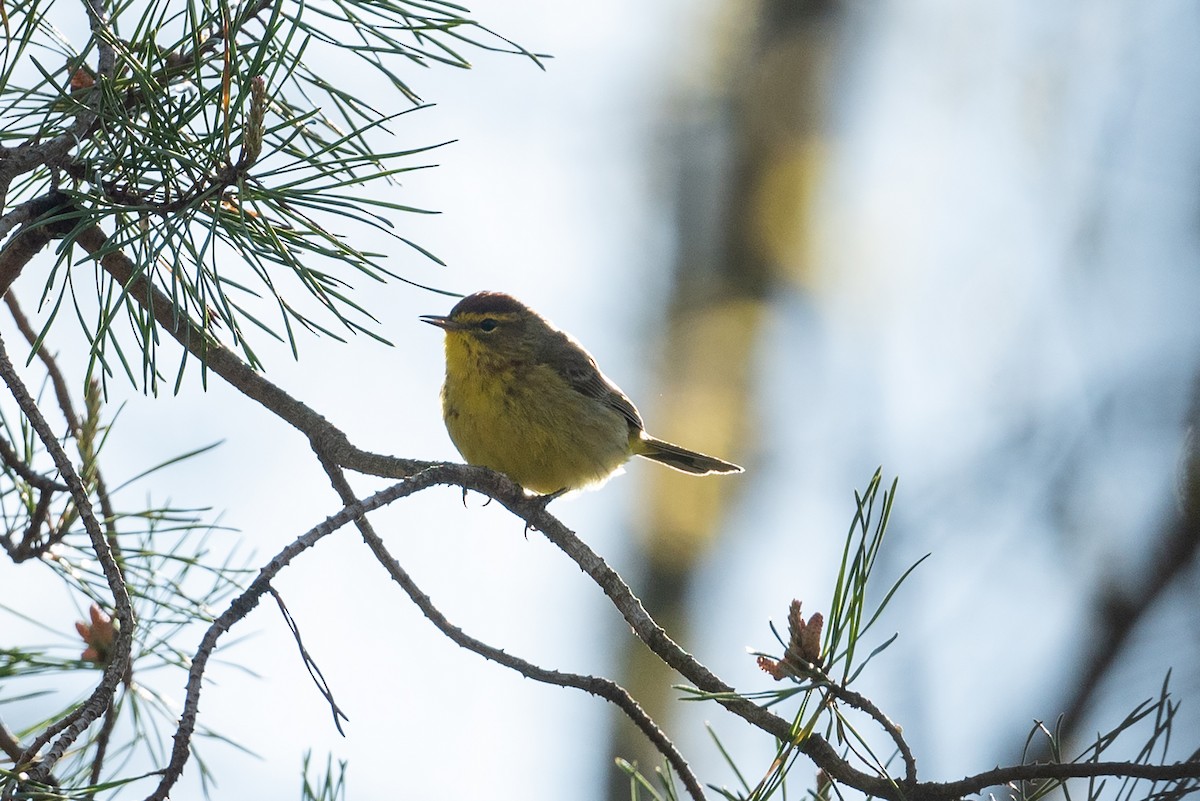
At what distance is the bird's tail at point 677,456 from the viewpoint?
6297mm

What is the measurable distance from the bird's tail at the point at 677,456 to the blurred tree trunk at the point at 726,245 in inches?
Result: 119

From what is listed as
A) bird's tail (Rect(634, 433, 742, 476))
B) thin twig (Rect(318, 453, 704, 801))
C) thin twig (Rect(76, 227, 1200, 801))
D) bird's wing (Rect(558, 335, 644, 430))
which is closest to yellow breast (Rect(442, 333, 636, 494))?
bird's wing (Rect(558, 335, 644, 430))

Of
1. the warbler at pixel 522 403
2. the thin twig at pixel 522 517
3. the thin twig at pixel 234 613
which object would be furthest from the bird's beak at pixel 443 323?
the thin twig at pixel 234 613

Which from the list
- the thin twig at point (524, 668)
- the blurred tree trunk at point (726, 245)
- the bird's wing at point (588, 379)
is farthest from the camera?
the blurred tree trunk at point (726, 245)

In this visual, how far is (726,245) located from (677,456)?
14.9ft

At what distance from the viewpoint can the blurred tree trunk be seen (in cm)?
985

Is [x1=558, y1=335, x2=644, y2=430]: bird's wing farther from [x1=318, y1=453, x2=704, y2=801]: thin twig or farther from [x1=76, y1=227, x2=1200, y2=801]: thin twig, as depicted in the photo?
[x1=318, y1=453, x2=704, y2=801]: thin twig

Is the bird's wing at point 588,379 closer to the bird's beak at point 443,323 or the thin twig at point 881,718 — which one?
the bird's beak at point 443,323

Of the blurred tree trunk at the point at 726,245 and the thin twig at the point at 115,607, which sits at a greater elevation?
the blurred tree trunk at the point at 726,245

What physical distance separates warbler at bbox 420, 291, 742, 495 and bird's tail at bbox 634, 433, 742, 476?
0.67 meters

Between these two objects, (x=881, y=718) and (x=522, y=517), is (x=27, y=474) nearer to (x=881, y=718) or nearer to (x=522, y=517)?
(x=522, y=517)

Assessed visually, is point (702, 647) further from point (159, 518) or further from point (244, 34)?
point (244, 34)

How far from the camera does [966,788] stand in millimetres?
2014

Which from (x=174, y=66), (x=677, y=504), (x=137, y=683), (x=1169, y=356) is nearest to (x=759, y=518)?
(x=677, y=504)
